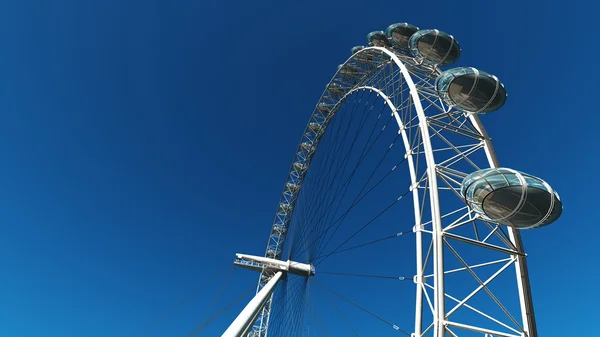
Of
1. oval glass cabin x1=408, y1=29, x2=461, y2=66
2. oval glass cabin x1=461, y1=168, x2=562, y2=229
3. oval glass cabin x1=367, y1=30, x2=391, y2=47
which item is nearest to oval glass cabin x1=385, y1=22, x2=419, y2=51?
oval glass cabin x1=408, y1=29, x2=461, y2=66

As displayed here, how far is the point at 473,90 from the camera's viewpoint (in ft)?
42.1

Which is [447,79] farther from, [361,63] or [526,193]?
[361,63]

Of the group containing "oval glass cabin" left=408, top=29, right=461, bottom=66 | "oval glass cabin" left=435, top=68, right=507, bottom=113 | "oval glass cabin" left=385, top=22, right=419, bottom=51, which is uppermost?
"oval glass cabin" left=385, top=22, right=419, bottom=51

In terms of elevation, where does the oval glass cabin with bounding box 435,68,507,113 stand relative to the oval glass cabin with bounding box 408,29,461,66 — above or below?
below

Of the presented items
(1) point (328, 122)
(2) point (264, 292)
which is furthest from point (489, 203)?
(1) point (328, 122)

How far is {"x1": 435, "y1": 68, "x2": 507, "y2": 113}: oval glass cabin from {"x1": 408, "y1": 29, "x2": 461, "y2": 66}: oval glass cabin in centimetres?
444

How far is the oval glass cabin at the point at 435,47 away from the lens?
665 inches

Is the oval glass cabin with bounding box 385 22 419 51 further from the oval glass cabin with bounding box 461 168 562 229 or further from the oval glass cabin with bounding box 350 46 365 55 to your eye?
the oval glass cabin with bounding box 461 168 562 229

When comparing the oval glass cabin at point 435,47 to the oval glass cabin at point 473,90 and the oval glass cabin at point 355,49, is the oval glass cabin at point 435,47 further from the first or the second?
the oval glass cabin at point 355,49

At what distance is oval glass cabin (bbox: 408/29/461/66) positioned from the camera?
665 inches

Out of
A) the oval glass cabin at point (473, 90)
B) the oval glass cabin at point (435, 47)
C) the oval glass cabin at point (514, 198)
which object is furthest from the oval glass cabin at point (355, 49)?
the oval glass cabin at point (514, 198)

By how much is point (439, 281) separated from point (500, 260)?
3.39 metres

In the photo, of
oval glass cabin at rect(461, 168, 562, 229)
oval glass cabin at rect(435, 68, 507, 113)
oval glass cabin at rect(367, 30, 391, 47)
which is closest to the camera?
oval glass cabin at rect(461, 168, 562, 229)

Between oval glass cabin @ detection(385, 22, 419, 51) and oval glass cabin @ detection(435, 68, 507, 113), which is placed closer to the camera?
oval glass cabin @ detection(435, 68, 507, 113)
